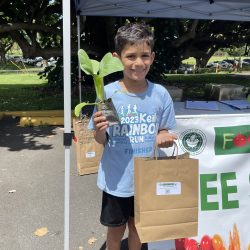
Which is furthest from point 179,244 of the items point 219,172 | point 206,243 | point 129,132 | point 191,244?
point 129,132

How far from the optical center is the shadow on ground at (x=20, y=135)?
678 cm

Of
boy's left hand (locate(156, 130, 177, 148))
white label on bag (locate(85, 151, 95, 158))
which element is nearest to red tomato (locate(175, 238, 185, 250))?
boy's left hand (locate(156, 130, 177, 148))

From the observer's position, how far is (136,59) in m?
2.20

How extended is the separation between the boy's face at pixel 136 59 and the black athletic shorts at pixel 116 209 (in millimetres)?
727

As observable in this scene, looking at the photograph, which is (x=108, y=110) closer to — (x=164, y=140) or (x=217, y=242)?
(x=164, y=140)

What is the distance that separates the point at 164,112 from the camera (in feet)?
7.84

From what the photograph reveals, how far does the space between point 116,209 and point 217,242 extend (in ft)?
2.78

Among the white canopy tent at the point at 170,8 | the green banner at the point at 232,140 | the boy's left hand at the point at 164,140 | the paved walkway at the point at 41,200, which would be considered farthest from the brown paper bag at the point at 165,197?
the white canopy tent at the point at 170,8

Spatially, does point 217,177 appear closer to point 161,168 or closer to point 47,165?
point 161,168

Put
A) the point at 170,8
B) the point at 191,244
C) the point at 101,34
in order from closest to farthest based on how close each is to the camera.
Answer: the point at 191,244, the point at 170,8, the point at 101,34

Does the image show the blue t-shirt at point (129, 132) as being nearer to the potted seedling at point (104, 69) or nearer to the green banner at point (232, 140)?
the potted seedling at point (104, 69)

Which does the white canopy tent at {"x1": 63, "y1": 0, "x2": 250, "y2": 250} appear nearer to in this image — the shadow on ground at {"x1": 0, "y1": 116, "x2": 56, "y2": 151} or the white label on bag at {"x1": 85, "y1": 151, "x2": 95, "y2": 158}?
the shadow on ground at {"x1": 0, "y1": 116, "x2": 56, "y2": 151}

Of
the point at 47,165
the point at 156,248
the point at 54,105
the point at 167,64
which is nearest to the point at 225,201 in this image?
the point at 156,248

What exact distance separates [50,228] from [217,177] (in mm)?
1777
